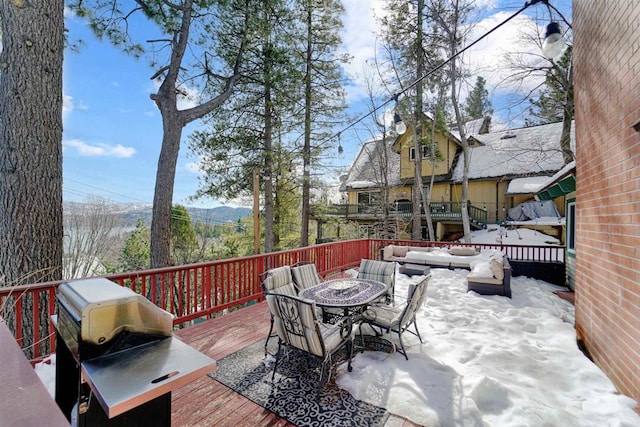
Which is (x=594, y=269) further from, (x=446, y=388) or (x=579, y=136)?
(x=446, y=388)

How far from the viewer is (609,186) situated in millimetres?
2688

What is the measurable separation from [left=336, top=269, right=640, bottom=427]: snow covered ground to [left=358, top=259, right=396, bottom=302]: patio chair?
2.27 ft

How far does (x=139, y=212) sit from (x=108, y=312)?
12.7m

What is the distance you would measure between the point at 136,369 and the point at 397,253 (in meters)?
8.11

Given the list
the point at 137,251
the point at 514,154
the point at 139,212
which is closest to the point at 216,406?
the point at 139,212

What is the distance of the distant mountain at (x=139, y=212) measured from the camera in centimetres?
1073

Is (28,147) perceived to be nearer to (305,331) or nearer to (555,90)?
(305,331)

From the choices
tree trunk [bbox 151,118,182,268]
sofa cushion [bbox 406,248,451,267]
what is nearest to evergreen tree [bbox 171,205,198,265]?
tree trunk [bbox 151,118,182,268]

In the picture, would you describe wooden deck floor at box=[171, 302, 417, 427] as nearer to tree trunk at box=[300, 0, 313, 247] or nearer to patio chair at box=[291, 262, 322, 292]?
patio chair at box=[291, 262, 322, 292]

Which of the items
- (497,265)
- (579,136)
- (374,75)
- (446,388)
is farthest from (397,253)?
(374,75)

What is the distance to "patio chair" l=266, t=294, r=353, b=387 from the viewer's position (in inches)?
99.3

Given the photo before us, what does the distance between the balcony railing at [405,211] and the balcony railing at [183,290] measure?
Result: 6.90 metres

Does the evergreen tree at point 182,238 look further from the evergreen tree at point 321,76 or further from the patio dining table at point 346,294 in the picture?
the patio dining table at point 346,294

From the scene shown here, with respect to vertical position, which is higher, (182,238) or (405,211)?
(405,211)
